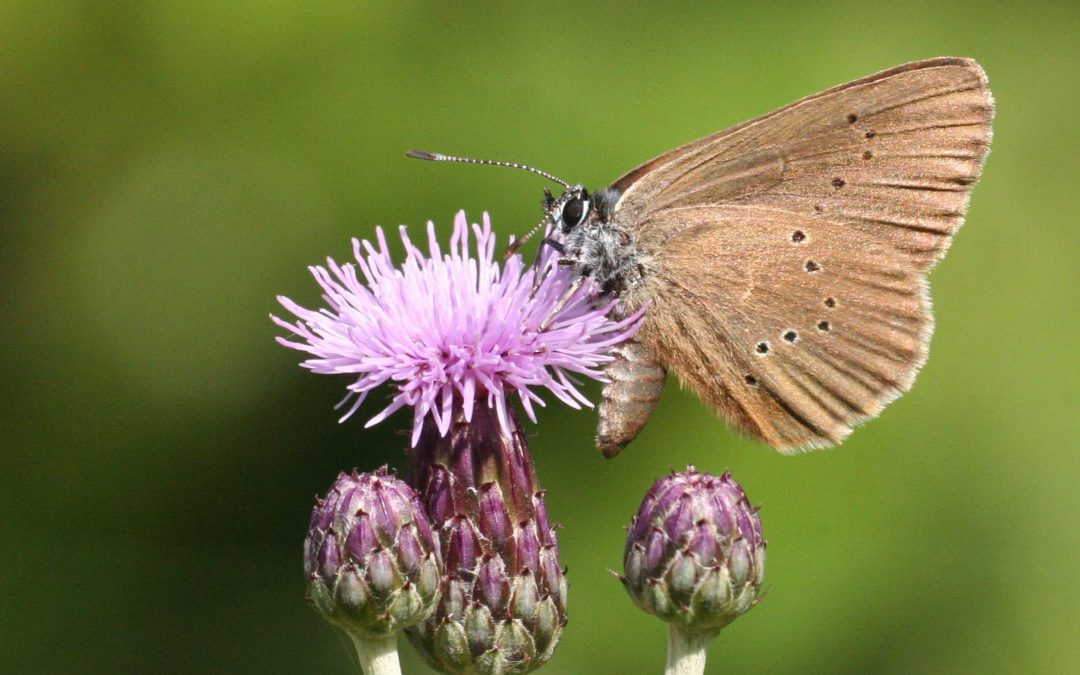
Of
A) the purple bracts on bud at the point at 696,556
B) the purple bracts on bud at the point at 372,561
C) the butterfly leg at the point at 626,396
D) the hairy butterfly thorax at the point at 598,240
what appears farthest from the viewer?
the hairy butterfly thorax at the point at 598,240

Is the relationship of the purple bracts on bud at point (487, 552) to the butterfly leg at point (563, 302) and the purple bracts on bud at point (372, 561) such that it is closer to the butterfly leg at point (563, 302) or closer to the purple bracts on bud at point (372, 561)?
the purple bracts on bud at point (372, 561)

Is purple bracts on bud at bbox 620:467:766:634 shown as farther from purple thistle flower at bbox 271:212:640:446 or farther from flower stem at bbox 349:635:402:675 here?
flower stem at bbox 349:635:402:675

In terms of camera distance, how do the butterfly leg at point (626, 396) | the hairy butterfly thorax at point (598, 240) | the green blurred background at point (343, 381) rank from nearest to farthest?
the butterfly leg at point (626, 396) < the hairy butterfly thorax at point (598, 240) < the green blurred background at point (343, 381)

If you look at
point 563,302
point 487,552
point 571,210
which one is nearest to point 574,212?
point 571,210

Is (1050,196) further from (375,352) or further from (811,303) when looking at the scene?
(375,352)

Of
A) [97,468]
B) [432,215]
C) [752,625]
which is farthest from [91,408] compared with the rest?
[752,625]

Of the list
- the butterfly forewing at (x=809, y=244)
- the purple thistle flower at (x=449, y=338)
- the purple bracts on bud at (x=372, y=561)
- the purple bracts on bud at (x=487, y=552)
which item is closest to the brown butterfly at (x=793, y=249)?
the butterfly forewing at (x=809, y=244)
